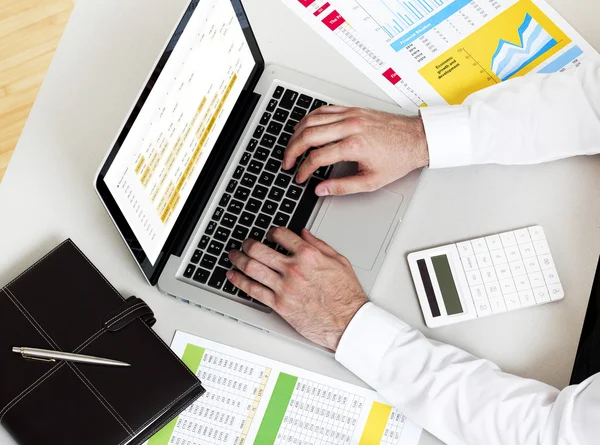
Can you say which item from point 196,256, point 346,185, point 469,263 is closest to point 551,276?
point 469,263

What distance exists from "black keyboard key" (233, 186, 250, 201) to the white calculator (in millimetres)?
280

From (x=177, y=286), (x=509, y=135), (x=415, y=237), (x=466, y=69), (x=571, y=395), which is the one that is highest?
(x=466, y=69)

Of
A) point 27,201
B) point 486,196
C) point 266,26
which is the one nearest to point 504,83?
point 486,196

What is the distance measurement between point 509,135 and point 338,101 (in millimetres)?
293

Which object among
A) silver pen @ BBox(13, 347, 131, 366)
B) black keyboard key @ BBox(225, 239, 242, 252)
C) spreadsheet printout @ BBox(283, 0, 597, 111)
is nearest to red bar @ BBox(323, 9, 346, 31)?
spreadsheet printout @ BBox(283, 0, 597, 111)

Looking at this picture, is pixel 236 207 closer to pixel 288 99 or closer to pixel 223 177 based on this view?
pixel 223 177

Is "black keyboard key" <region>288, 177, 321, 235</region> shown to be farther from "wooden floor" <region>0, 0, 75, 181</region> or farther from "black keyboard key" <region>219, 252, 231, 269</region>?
"wooden floor" <region>0, 0, 75, 181</region>

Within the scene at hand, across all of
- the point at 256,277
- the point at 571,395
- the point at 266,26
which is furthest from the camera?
the point at 266,26

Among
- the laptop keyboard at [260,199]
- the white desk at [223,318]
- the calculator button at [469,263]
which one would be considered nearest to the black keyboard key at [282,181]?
the laptop keyboard at [260,199]

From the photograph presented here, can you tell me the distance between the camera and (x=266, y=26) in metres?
1.24

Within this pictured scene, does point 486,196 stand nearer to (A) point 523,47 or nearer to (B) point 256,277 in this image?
(A) point 523,47

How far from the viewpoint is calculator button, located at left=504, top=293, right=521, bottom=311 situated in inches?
40.4

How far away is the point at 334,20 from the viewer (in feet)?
4.05

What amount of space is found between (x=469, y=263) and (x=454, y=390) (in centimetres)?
20
